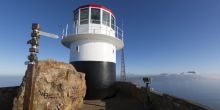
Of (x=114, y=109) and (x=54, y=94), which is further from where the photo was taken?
(x=114, y=109)

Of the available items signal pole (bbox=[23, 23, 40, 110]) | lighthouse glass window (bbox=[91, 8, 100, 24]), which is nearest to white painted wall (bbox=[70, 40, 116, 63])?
lighthouse glass window (bbox=[91, 8, 100, 24])

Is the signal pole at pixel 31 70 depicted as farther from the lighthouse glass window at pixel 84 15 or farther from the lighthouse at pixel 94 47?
the lighthouse glass window at pixel 84 15

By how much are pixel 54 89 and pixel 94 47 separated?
6.44m

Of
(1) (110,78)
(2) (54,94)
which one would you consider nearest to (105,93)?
(1) (110,78)

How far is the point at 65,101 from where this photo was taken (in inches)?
365

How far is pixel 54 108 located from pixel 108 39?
27.5 ft

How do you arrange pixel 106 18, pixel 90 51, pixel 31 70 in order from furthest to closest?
pixel 106 18
pixel 90 51
pixel 31 70

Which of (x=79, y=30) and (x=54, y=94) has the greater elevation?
(x=79, y=30)

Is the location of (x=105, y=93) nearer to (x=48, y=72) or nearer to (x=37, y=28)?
(x=48, y=72)

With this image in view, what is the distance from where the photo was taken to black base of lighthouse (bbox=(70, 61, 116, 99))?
1385cm

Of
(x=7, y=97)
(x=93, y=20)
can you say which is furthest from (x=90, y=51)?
(x=7, y=97)

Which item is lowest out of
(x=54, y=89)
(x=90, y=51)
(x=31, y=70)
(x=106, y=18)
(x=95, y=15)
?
(x=54, y=89)

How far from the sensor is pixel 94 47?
1439 cm

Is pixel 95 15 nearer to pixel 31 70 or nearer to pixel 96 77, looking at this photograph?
pixel 96 77
